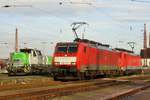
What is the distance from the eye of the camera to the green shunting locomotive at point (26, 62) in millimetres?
51938

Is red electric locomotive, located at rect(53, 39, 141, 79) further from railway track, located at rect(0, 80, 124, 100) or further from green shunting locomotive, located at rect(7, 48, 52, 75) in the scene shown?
Answer: railway track, located at rect(0, 80, 124, 100)

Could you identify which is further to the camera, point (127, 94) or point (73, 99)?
point (127, 94)

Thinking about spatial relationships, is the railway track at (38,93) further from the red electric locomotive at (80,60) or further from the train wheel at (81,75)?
the train wheel at (81,75)

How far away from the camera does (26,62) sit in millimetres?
52219

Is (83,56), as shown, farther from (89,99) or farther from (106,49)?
(89,99)

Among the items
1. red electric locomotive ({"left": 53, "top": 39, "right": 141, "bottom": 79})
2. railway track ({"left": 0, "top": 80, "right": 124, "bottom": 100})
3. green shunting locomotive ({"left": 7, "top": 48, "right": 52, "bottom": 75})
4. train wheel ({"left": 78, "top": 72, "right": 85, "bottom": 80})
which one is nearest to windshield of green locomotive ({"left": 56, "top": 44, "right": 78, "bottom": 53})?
red electric locomotive ({"left": 53, "top": 39, "right": 141, "bottom": 79})

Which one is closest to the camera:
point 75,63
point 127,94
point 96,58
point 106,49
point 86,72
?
point 127,94

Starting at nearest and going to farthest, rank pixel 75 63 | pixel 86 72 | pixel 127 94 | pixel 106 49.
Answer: pixel 127 94
pixel 75 63
pixel 86 72
pixel 106 49

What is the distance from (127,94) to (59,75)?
628 inches

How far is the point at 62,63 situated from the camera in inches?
1524

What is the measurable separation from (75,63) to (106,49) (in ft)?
38.9

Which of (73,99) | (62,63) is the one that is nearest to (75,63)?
(62,63)

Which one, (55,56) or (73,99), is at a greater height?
(55,56)

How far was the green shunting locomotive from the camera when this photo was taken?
51938 millimetres
